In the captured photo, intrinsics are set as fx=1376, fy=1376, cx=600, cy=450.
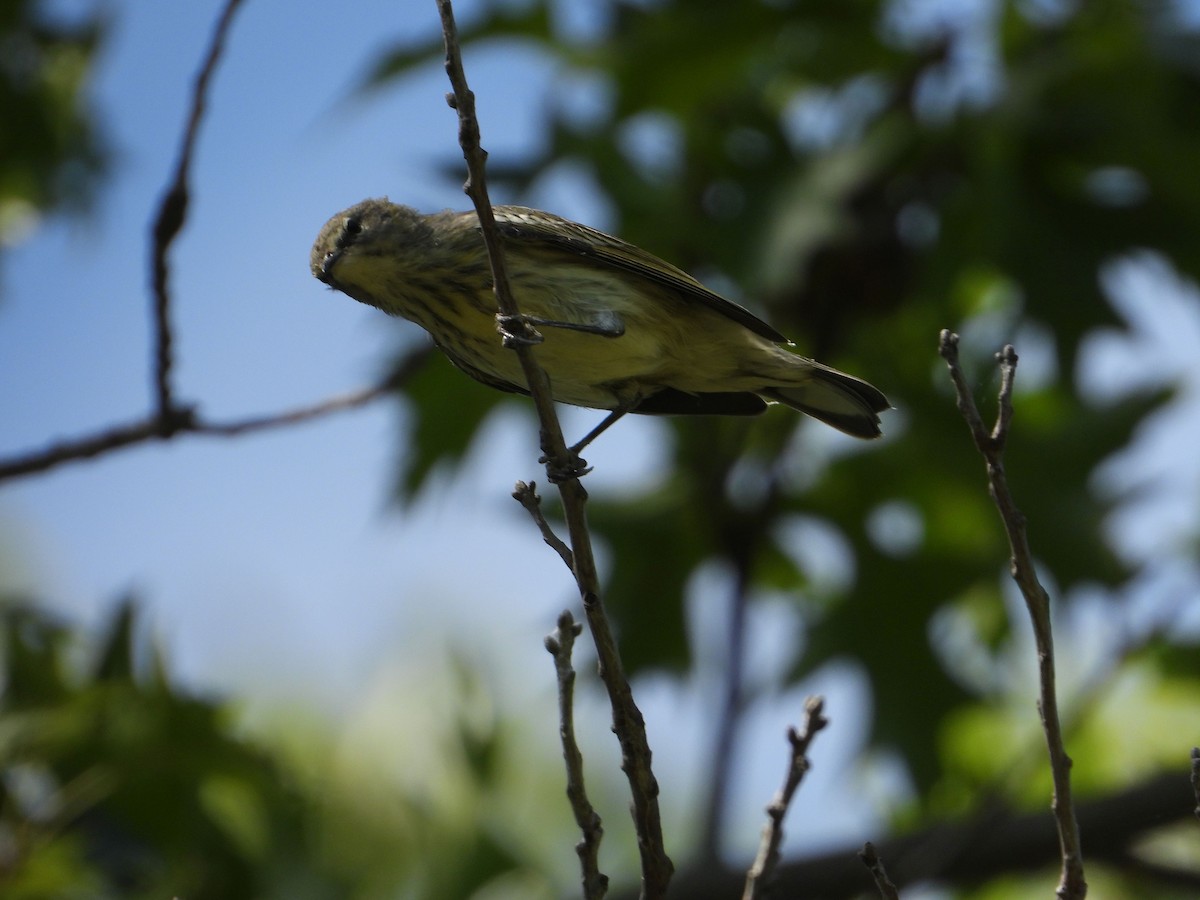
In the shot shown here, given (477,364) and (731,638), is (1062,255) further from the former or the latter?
(477,364)

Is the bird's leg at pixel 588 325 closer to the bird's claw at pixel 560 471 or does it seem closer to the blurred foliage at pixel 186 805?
the bird's claw at pixel 560 471

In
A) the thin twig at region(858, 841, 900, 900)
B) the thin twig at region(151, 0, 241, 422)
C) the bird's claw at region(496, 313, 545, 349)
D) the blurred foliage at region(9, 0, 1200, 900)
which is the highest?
the blurred foliage at region(9, 0, 1200, 900)

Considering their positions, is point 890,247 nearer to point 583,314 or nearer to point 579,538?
point 583,314

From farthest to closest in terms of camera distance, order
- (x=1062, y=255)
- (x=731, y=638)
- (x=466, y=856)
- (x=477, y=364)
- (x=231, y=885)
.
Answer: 1. (x=731, y=638)
2. (x=1062, y=255)
3. (x=466, y=856)
4. (x=231, y=885)
5. (x=477, y=364)

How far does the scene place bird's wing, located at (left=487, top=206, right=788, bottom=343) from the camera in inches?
150

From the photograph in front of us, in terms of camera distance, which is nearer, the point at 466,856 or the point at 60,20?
the point at 466,856

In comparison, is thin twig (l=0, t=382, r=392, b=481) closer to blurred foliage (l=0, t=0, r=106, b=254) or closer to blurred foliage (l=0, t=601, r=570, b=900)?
blurred foliage (l=0, t=601, r=570, b=900)

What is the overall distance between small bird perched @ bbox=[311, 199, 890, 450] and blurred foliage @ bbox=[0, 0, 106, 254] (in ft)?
7.52

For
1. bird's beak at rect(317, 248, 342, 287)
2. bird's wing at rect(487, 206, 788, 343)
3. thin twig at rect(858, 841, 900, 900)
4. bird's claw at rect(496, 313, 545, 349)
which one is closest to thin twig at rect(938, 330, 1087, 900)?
thin twig at rect(858, 841, 900, 900)

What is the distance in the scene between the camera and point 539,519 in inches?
99.0

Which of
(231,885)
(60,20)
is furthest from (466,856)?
(60,20)

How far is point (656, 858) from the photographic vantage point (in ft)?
7.64

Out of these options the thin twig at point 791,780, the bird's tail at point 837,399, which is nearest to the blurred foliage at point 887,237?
the bird's tail at point 837,399

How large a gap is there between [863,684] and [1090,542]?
123cm
